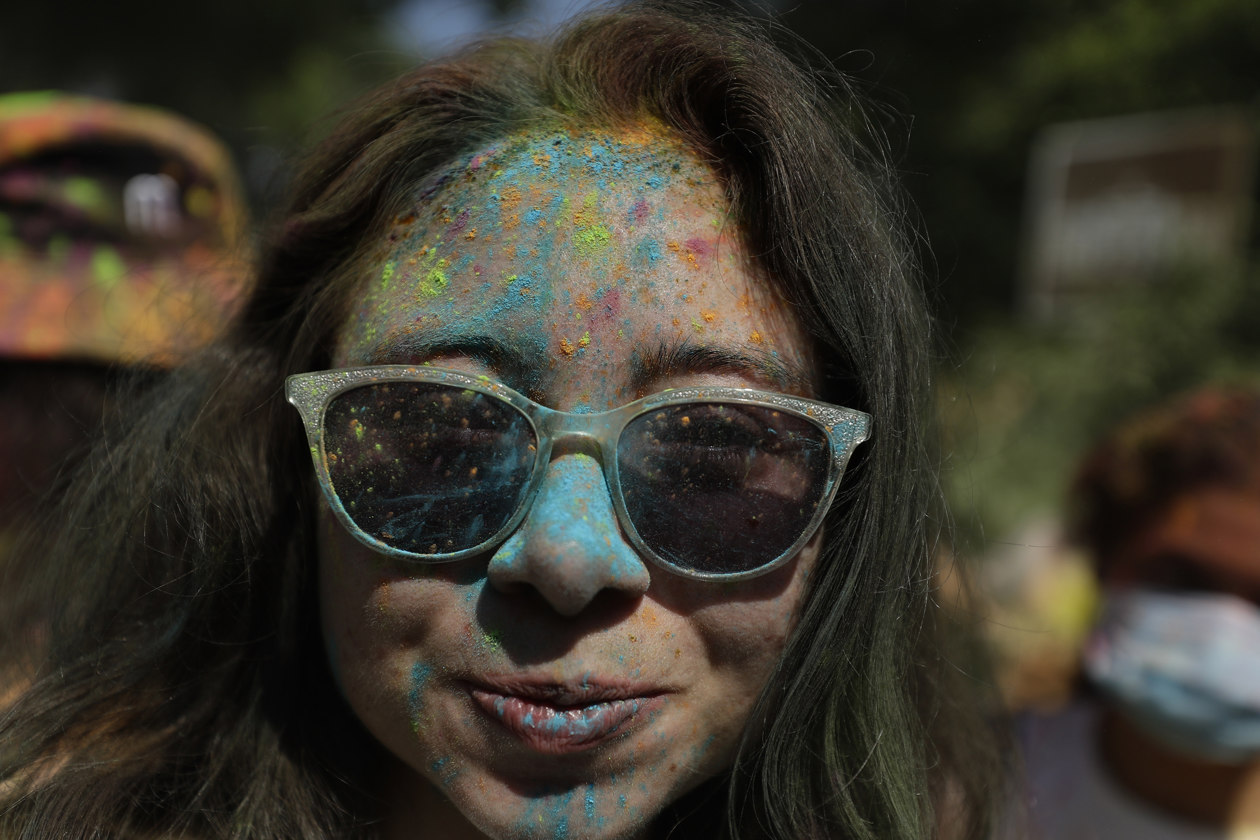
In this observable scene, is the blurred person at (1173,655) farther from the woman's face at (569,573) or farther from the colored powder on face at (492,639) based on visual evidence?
the colored powder on face at (492,639)

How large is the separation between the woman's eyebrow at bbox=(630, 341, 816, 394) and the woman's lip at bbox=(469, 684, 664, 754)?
1.30ft

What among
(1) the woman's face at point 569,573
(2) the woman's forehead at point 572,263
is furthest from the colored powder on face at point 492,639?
(2) the woman's forehead at point 572,263

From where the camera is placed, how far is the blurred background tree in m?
5.13

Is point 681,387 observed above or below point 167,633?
→ above

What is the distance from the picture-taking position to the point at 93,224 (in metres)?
2.70

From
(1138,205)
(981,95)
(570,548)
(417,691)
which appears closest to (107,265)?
(417,691)

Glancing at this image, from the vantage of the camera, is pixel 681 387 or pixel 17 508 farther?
pixel 17 508

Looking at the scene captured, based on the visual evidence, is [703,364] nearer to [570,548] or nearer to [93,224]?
[570,548]

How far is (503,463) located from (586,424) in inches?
4.6

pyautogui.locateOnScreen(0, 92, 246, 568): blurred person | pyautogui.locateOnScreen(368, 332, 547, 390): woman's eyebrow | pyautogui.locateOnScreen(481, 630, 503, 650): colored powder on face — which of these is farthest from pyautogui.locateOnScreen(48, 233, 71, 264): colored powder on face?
pyautogui.locateOnScreen(481, 630, 503, 650): colored powder on face

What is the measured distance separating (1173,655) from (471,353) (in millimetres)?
2425

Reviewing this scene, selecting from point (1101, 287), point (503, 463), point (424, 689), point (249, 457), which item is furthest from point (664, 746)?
point (1101, 287)

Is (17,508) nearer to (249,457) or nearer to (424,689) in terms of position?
(249,457)

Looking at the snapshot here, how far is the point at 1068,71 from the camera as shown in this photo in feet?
32.0
